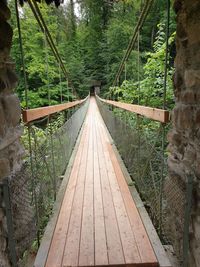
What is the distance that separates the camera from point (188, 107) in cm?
132

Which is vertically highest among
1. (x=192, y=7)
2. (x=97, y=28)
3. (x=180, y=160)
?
(x=97, y=28)

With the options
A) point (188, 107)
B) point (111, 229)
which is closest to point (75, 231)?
point (111, 229)

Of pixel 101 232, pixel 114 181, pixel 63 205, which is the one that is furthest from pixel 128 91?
pixel 101 232

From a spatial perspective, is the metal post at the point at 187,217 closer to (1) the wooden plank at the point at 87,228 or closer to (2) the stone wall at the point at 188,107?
(2) the stone wall at the point at 188,107

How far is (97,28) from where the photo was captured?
1933 centimetres

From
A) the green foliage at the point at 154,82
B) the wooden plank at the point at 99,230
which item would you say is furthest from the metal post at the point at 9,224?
the green foliage at the point at 154,82

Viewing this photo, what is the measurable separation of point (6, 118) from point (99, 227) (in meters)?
1.06

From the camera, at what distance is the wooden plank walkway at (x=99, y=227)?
1618 mm

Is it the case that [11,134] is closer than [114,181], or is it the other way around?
[11,134]

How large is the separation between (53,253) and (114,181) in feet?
4.32

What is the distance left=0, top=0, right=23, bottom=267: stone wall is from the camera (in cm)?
118

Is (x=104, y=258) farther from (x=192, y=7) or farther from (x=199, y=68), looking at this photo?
(x=192, y=7)

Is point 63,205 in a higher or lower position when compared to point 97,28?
lower

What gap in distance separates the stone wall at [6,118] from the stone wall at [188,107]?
0.79 metres
